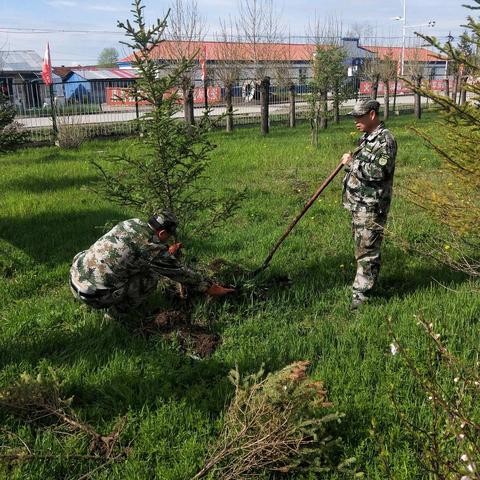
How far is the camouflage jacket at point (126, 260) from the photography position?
13.8 feet

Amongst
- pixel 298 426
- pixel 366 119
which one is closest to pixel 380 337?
pixel 298 426

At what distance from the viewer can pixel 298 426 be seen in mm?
2721

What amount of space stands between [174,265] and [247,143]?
35.9ft

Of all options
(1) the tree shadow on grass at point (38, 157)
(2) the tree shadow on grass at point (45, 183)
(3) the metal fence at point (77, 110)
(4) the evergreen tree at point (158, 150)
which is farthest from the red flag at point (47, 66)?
(4) the evergreen tree at point (158, 150)

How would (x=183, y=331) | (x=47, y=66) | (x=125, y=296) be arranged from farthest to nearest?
(x=47, y=66)
(x=125, y=296)
(x=183, y=331)

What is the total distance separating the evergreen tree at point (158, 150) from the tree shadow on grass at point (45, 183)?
17.6 ft

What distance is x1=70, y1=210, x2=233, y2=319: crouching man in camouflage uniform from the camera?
4207 mm

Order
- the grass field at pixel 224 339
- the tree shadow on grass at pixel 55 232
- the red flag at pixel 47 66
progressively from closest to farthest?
the grass field at pixel 224 339, the tree shadow on grass at pixel 55 232, the red flag at pixel 47 66

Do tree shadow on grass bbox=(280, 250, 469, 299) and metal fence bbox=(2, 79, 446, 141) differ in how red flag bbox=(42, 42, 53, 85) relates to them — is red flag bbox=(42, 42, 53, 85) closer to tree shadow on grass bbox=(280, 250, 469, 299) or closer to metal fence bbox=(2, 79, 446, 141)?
metal fence bbox=(2, 79, 446, 141)

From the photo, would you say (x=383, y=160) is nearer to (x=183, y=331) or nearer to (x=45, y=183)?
(x=183, y=331)

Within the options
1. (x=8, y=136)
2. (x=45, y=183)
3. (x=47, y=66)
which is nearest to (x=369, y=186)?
(x=8, y=136)

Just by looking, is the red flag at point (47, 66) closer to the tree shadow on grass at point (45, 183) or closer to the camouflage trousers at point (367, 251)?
the tree shadow on grass at point (45, 183)

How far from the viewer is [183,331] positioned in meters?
4.36

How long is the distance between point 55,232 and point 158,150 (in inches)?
126
